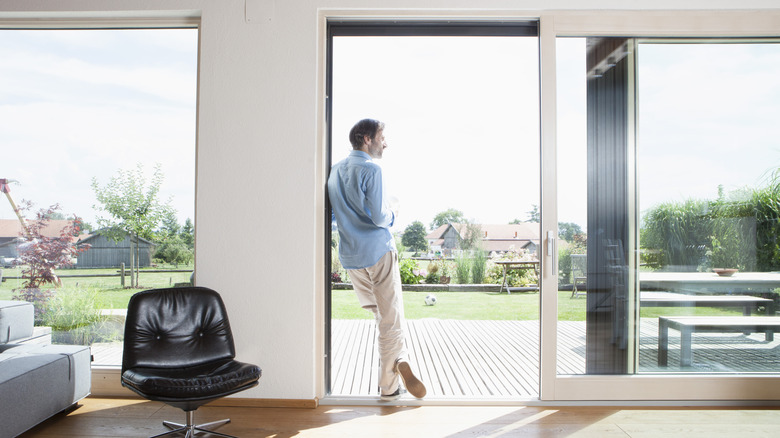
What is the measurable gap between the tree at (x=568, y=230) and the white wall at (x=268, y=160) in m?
1.32

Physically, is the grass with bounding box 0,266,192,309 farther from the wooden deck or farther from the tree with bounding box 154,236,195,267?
the wooden deck

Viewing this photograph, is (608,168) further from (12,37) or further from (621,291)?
(12,37)

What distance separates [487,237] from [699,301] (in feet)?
4.41

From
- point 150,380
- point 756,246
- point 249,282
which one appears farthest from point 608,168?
point 150,380

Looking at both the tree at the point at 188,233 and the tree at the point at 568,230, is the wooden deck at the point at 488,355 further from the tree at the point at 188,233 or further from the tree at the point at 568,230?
the tree at the point at 188,233

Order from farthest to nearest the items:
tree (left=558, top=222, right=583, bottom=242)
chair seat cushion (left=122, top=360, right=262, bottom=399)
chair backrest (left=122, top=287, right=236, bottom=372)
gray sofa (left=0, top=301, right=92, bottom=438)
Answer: tree (left=558, top=222, right=583, bottom=242) → chair backrest (left=122, top=287, right=236, bottom=372) → gray sofa (left=0, top=301, right=92, bottom=438) → chair seat cushion (left=122, top=360, right=262, bottom=399)

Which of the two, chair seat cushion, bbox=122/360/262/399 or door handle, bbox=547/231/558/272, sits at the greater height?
door handle, bbox=547/231/558/272

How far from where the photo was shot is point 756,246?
293 cm

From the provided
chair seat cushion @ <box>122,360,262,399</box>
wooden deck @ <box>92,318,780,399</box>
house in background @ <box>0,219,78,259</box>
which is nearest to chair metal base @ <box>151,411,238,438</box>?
chair seat cushion @ <box>122,360,262,399</box>

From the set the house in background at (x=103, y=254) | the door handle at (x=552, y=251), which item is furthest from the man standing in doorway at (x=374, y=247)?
the house in background at (x=103, y=254)

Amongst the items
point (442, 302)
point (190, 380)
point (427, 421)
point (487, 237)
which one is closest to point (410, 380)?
point (427, 421)

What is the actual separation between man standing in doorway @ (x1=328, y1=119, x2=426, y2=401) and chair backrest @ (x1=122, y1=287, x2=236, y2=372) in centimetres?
81

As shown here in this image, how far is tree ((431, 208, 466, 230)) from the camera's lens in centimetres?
311

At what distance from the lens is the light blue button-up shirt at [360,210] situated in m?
2.81
